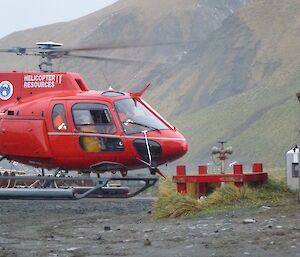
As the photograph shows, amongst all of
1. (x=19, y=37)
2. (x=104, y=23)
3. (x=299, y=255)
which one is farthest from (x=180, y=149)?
(x=19, y=37)

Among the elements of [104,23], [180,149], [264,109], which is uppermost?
[104,23]

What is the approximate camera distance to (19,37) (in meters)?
146

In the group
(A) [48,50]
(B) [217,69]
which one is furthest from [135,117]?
(B) [217,69]

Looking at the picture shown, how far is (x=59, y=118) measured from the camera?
1748 cm

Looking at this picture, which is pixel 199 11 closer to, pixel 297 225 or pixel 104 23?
pixel 104 23

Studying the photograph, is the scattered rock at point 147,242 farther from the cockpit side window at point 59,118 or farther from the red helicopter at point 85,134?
the cockpit side window at point 59,118

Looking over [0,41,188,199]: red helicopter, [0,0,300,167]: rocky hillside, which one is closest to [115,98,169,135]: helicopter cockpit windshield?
[0,41,188,199]: red helicopter

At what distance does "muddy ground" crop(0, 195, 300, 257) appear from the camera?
1202 centimetres

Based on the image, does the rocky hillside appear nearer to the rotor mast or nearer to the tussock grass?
the rotor mast

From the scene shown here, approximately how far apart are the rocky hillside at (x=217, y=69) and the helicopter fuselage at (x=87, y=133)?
124 ft

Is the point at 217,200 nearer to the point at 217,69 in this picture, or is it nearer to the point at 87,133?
the point at 87,133

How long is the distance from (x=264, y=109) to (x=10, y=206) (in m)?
52.8

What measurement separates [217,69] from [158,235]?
75.0 meters

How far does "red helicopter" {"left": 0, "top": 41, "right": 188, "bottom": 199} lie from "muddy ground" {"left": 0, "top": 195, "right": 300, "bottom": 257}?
1.02 meters
